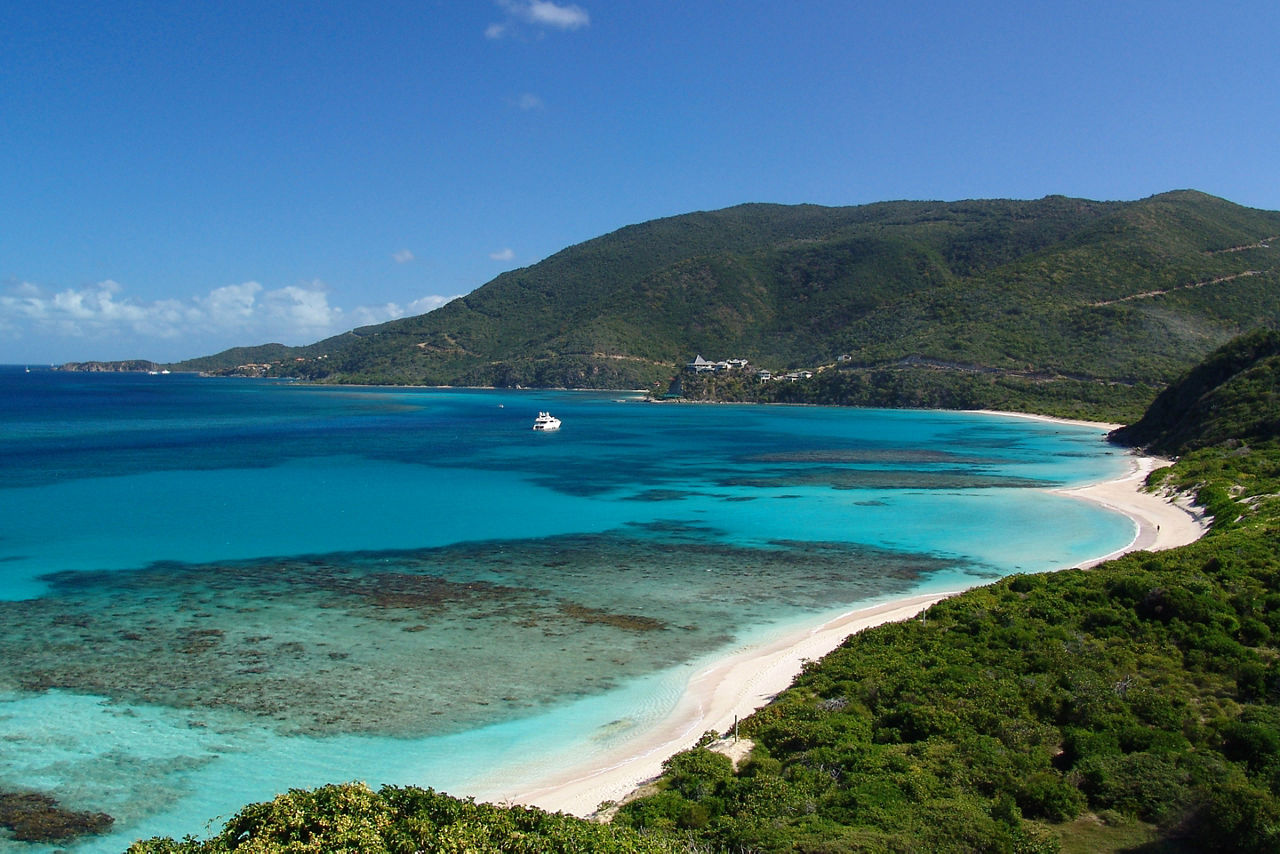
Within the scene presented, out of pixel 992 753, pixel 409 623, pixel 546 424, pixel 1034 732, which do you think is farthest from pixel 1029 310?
pixel 992 753

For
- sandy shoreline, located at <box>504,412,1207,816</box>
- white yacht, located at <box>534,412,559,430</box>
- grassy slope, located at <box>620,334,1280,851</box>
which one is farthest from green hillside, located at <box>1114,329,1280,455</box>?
white yacht, located at <box>534,412,559,430</box>

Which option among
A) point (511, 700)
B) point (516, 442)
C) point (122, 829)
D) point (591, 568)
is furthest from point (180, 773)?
point (516, 442)

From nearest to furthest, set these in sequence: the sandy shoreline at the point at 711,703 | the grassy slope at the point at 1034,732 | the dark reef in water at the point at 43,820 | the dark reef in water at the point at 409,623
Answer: the grassy slope at the point at 1034,732
the dark reef in water at the point at 43,820
the sandy shoreline at the point at 711,703
the dark reef in water at the point at 409,623

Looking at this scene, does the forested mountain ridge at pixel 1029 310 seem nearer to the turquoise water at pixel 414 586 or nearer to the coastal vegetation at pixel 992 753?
the turquoise water at pixel 414 586

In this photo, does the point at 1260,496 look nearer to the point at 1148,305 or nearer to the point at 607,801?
the point at 607,801

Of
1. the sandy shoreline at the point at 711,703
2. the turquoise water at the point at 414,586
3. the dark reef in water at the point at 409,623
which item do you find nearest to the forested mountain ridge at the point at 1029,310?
the turquoise water at the point at 414,586

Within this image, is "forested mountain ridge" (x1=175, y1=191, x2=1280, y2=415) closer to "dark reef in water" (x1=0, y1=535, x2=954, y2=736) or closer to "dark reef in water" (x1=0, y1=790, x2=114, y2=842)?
"dark reef in water" (x1=0, y1=535, x2=954, y2=736)

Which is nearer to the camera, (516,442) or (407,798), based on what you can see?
(407,798)
